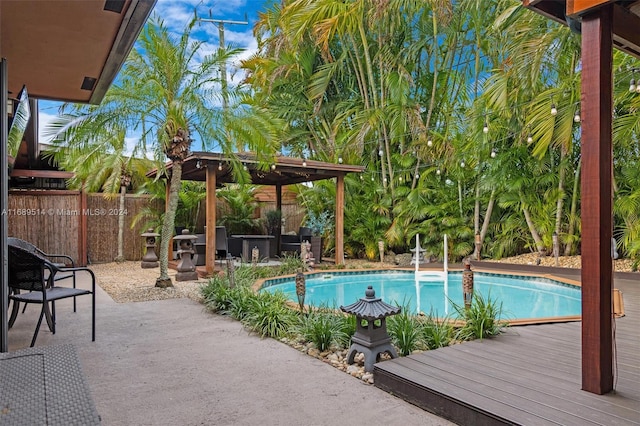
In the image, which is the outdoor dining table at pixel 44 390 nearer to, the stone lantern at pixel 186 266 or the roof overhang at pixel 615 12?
the roof overhang at pixel 615 12

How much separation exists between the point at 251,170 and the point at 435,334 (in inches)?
316

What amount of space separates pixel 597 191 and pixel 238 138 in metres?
6.74

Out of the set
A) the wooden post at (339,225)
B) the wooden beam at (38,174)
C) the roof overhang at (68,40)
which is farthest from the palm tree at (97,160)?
the wooden post at (339,225)

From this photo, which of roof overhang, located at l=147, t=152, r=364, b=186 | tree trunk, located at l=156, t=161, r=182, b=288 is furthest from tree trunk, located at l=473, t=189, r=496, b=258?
tree trunk, located at l=156, t=161, r=182, b=288

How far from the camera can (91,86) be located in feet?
14.2

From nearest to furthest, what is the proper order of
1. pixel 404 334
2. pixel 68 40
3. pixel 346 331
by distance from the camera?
1. pixel 68 40
2. pixel 404 334
3. pixel 346 331

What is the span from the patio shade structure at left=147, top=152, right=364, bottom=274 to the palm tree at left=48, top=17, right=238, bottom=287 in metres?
0.67

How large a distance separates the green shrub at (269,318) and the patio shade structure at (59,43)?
2.37 meters

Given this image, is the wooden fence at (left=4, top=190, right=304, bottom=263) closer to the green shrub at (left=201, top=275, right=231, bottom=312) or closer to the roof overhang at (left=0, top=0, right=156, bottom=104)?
the green shrub at (left=201, top=275, right=231, bottom=312)

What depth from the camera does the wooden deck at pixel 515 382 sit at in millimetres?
2416

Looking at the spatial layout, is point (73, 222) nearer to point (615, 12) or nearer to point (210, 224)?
point (210, 224)

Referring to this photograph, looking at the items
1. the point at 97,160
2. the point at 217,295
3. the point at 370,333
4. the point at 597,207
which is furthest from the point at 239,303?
the point at 97,160

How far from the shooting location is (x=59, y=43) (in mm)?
3285

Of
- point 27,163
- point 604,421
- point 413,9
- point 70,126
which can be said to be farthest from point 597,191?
point 27,163
